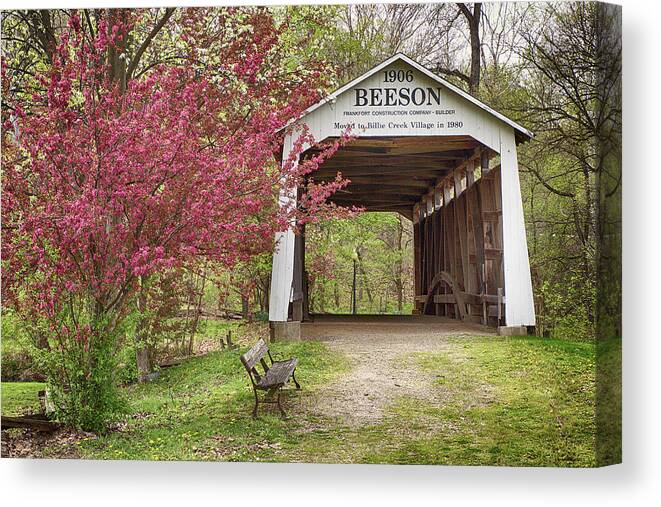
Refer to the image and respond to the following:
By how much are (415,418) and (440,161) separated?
4.21m

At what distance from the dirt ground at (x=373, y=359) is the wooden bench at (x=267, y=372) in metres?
0.36

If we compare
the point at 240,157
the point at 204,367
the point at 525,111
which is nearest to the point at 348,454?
the point at 204,367

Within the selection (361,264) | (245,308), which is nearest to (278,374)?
(245,308)

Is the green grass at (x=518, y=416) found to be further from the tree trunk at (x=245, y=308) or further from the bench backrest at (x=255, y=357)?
the tree trunk at (x=245, y=308)

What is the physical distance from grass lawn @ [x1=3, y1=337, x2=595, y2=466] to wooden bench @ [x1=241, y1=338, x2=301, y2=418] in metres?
0.11

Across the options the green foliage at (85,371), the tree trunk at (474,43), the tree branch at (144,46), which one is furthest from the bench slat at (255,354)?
the tree trunk at (474,43)

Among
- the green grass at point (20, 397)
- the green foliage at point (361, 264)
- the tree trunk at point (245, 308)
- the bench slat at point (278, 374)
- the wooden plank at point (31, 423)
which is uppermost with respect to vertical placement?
the green foliage at point (361, 264)

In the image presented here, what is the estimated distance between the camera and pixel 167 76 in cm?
761

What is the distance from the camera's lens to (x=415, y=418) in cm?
712

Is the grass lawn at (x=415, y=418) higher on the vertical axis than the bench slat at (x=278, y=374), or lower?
lower

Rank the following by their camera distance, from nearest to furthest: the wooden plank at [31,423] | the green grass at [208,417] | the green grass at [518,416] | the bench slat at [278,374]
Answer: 1. the green grass at [518,416]
2. the bench slat at [278,374]
3. the green grass at [208,417]
4. the wooden plank at [31,423]

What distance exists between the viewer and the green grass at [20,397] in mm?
7559

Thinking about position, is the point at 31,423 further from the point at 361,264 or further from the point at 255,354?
the point at 361,264

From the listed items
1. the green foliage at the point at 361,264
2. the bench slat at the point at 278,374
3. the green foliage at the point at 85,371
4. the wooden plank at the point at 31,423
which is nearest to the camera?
the bench slat at the point at 278,374
